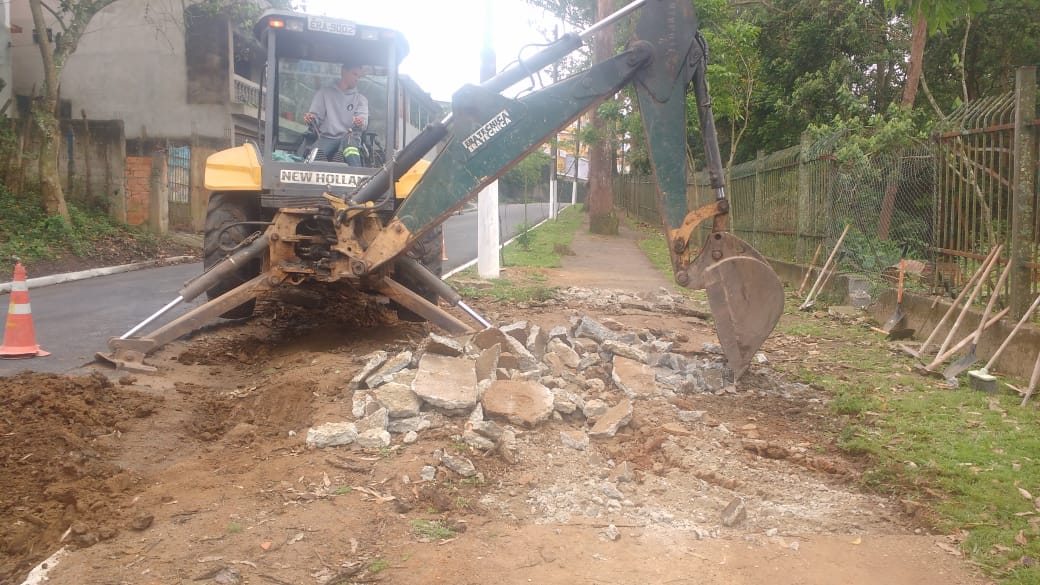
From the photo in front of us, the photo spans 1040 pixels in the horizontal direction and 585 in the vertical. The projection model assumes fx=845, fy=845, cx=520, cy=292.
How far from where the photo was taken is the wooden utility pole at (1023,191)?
23.6 ft

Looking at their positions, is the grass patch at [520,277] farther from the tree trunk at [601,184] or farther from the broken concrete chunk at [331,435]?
the broken concrete chunk at [331,435]

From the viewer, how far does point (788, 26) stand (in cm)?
2100

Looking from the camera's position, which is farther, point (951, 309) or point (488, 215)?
point (488, 215)

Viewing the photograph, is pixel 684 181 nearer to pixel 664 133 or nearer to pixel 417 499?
pixel 664 133

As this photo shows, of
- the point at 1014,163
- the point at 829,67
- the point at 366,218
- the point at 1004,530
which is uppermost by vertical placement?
the point at 829,67

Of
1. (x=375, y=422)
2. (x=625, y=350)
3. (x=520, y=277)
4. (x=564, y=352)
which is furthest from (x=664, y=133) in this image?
(x=520, y=277)

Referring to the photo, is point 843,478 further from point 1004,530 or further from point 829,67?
point 829,67

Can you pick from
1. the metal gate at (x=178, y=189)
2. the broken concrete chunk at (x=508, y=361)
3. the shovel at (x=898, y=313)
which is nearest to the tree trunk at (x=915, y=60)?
the shovel at (x=898, y=313)

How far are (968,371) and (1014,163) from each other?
1884 millimetres

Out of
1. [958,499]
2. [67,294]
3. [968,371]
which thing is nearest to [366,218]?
[958,499]

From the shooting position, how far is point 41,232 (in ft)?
53.4

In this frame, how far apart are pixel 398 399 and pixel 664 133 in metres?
2.75

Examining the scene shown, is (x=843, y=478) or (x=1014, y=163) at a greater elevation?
(x=1014, y=163)

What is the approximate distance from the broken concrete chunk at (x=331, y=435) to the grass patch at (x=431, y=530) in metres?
1.06
